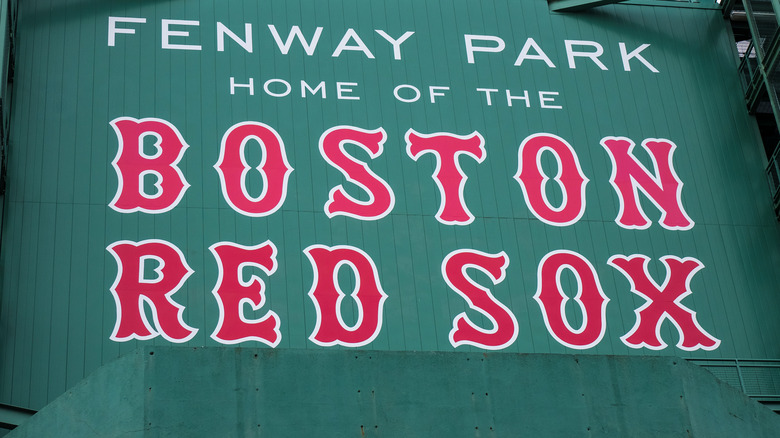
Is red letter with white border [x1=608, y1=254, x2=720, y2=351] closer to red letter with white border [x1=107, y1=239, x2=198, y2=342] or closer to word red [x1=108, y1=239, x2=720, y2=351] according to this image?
word red [x1=108, y1=239, x2=720, y2=351]

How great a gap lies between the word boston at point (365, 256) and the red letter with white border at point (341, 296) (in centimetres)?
2

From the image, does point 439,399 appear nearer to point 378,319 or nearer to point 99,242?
point 378,319

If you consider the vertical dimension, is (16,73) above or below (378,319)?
above

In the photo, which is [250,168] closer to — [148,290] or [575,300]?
[148,290]

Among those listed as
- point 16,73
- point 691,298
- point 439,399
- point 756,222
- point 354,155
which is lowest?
point 439,399

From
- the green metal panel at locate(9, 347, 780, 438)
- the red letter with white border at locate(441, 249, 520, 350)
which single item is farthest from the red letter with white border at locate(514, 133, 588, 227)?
the green metal panel at locate(9, 347, 780, 438)

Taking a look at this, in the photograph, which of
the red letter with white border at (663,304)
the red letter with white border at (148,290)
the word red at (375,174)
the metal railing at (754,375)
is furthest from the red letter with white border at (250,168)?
the metal railing at (754,375)

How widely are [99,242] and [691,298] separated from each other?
11.4 metres

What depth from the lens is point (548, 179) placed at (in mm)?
24875

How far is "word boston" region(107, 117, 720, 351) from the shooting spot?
2205 centimetres

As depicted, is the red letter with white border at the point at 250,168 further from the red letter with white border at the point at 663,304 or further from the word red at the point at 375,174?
the red letter with white border at the point at 663,304

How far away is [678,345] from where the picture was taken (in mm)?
23328

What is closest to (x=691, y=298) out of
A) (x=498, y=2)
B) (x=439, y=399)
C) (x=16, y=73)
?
(x=498, y=2)

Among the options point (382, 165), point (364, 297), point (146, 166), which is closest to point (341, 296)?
point (364, 297)
